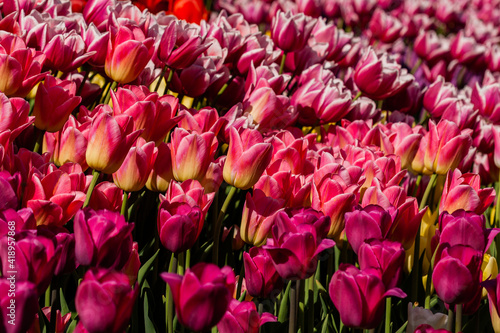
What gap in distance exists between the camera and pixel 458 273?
89 cm

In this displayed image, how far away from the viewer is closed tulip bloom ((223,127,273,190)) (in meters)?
1.12

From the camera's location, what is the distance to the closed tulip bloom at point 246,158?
1.12 m

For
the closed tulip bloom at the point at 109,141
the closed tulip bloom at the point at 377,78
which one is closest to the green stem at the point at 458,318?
the closed tulip bloom at the point at 109,141

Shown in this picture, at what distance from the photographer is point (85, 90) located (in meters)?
1.55

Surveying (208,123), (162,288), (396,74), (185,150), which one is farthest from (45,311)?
(396,74)

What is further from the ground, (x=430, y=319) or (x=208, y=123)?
(x=208, y=123)

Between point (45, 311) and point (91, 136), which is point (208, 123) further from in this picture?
point (45, 311)

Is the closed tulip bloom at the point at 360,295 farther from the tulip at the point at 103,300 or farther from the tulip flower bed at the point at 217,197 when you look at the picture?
the tulip at the point at 103,300

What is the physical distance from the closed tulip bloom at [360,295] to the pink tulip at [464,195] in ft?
1.40

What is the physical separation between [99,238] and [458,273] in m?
0.55

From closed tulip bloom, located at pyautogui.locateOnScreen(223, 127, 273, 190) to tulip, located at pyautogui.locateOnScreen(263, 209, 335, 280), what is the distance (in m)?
0.21

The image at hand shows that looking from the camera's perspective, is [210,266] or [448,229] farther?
[448,229]

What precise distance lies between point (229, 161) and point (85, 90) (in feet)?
1.96

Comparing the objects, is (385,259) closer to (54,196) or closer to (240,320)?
(240,320)
